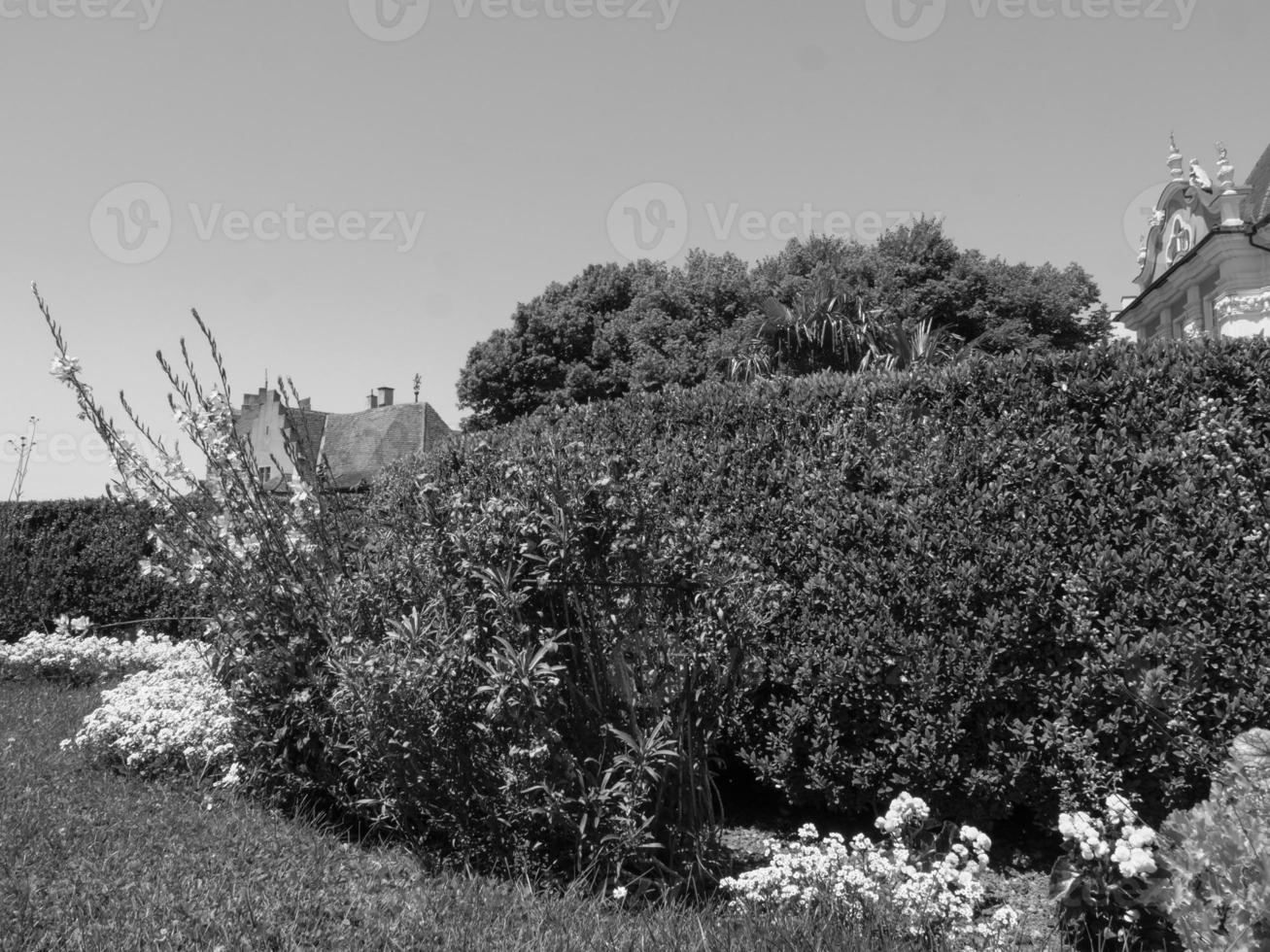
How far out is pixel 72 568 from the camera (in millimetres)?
11055

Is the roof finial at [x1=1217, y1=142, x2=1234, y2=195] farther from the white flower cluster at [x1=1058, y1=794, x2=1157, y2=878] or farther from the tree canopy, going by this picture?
the white flower cluster at [x1=1058, y1=794, x2=1157, y2=878]

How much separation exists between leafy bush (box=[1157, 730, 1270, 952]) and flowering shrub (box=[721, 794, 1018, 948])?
1.99 feet

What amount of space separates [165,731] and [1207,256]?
22962 millimetres

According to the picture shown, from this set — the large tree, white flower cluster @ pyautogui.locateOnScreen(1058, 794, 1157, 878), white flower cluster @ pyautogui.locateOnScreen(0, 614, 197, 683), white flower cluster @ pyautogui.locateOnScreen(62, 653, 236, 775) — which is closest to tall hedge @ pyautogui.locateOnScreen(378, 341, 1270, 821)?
white flower cluster @ pyautogui.locateOnScreen(1058, 794, 1157, 878)

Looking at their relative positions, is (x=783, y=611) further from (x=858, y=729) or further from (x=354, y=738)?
(x=354, y=738)

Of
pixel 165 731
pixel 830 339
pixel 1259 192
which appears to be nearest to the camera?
pixel 165 731

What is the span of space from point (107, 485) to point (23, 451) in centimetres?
1225

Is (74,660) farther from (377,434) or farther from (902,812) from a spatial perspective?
(377,434)

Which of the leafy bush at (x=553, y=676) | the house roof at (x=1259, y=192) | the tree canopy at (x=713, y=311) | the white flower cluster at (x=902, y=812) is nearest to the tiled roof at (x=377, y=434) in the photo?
the tree canopy at (x=713, y=311)

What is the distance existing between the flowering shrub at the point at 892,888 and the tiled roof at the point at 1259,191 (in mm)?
21568

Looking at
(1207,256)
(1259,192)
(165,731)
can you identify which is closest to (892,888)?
(165,731)

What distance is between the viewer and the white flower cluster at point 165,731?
509 cm

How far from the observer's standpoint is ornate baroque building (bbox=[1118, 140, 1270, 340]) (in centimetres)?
1936

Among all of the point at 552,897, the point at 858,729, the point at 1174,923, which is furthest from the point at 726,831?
the point at 1174,923
